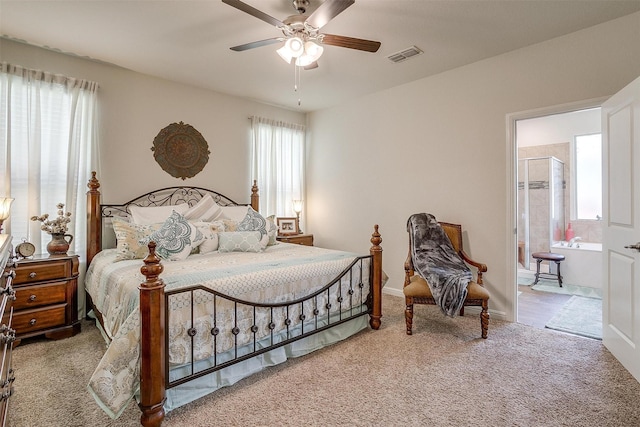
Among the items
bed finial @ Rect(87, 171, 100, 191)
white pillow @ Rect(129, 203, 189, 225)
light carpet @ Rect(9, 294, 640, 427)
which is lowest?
light carpet @ Rect(9, 294, 640, 427)

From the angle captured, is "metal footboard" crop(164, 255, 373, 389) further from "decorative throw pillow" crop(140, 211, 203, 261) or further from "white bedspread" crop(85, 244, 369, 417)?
"decorative throw pillow" crop(140, 211, 203, 261)

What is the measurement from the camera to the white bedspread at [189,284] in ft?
5.41

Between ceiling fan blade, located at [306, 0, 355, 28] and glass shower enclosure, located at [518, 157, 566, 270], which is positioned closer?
ceiling fan blade, located at [306, 0, 355, 28]

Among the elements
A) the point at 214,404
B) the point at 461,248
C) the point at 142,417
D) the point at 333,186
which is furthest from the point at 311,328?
the point at 333,186

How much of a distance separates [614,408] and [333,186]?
3849mm

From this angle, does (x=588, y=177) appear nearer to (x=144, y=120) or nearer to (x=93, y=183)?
(x=144, y=120)

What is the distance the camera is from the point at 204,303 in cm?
195

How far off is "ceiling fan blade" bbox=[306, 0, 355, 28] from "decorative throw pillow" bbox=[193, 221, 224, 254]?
215cm

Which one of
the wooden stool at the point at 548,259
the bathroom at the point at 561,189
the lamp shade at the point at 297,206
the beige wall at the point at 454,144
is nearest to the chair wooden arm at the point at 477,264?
the beige wall at the point at 454,144

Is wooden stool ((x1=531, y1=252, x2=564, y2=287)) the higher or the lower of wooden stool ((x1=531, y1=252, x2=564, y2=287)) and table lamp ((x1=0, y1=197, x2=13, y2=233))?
the lower

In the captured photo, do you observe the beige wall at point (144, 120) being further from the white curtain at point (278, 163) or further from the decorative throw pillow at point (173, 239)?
the decorative throw pillow at point (173, 239)

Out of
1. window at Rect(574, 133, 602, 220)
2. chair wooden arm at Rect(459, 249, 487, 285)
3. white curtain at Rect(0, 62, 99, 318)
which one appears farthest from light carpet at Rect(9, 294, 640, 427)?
window at Rect(574, 133, 602, 220)

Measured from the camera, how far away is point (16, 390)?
2.03 m

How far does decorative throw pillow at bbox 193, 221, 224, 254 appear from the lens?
10.5 ft
